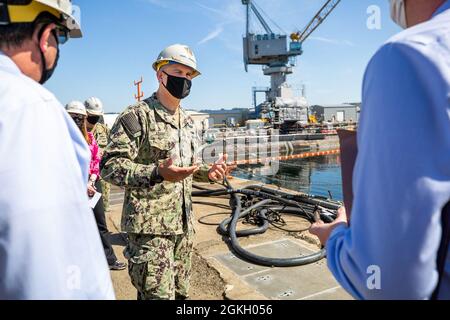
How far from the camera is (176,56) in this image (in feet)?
8.98

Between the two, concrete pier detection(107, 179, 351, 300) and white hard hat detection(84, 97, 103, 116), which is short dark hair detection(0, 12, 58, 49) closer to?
concrete pier detection(107, 179, 351, 300)

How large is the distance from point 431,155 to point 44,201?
954 millimetres

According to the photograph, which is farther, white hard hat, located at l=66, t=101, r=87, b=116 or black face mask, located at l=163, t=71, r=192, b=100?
white hard hat, located at l=66, t=101, r=87, b=116

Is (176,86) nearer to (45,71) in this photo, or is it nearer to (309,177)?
(45,71)

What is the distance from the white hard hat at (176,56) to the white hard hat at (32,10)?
1.55 meters

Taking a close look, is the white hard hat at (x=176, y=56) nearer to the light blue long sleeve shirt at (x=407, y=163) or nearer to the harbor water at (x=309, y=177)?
the light blue long sleeve shirt at (x=407, y=163)

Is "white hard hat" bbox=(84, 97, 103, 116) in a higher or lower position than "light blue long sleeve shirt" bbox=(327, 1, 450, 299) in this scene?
higher

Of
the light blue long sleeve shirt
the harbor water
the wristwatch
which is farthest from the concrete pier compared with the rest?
the harbor water

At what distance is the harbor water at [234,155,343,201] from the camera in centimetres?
1197

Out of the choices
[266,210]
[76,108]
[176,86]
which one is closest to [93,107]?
[76,108]

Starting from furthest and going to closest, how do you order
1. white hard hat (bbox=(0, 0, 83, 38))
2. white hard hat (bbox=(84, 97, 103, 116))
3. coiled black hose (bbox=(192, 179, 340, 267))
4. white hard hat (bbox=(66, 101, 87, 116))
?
1. white hard hat (bbox=(84, 97, 103, 116))
2. white hard hat (bbox=(66, 101, 87, 116))
3. coiled black hose (bbox=(192, 179, 340, 267))
4. white hard hat (bbox=(0, 0, 83, 38))

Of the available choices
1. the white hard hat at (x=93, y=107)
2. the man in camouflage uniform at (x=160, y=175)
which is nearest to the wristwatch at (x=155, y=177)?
the man in camouflage uniform at (x=160, y=175)

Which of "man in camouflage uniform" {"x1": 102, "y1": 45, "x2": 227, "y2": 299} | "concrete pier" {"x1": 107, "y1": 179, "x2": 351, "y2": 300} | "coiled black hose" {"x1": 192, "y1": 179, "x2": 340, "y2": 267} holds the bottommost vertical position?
"concrete pier" {"x1": 107, "y1": 179, "x2": 351, "y2": 300}

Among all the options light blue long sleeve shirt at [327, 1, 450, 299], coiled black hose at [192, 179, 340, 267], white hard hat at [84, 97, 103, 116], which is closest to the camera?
light blue long sleeve shirt at [327, 1, 450, 299]
